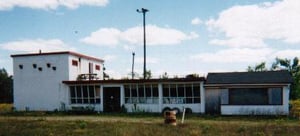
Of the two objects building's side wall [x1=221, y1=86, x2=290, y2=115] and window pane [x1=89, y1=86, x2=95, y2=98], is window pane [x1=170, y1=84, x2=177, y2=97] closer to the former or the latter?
building's side wall [x1=221, y1=86, x2=290, y2=115]

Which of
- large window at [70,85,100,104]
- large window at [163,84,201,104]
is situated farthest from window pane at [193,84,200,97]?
large window at [70,85,100,104]

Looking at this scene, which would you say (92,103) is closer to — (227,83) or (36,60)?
(36,60)

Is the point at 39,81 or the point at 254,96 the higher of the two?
the point at 39,81

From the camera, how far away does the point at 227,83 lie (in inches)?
1089

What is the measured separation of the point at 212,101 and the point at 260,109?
4.02m

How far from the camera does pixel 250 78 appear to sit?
28125 millimetres

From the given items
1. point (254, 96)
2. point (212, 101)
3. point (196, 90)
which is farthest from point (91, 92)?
point (254, 96)

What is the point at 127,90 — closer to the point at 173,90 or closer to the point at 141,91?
the point at 141,91

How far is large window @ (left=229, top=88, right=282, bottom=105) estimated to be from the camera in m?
26.7

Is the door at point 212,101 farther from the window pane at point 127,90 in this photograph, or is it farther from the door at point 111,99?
the door at point 111,99

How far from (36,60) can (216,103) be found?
16153mm

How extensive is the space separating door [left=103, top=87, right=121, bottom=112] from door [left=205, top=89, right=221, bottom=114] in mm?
7299

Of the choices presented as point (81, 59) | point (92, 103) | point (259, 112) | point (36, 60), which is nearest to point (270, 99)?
point (259, 112)

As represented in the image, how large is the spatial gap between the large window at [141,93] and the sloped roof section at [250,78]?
4.42 metres
